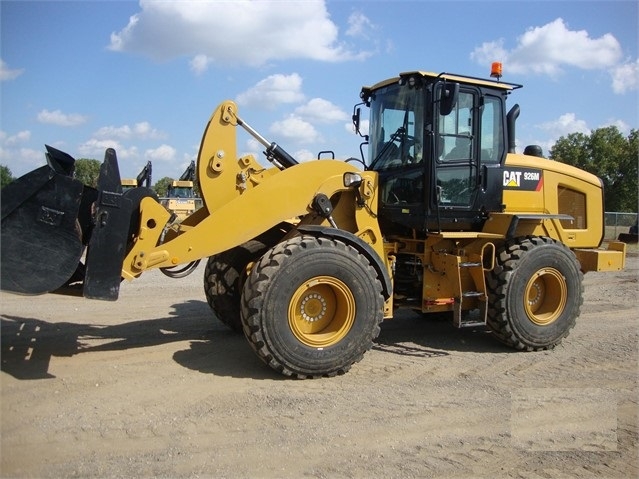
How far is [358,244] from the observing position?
211 inches

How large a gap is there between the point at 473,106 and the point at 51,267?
4587 mm

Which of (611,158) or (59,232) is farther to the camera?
(611,158)

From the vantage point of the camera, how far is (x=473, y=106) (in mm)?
6254

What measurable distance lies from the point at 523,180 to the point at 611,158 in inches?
1495

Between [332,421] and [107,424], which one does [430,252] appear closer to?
[332,421]

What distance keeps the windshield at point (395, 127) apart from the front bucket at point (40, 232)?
10.8 feet

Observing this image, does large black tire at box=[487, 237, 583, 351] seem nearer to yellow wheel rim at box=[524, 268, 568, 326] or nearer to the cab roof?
yellow wheel rim at box=[524, 268, 568, 326]

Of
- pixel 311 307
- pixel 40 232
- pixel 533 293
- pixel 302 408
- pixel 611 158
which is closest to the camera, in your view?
pixel 302 408

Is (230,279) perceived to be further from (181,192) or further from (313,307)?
(181,192)

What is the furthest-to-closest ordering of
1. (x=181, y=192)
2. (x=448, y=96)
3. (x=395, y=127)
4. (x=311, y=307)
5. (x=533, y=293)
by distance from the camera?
(x=181, y=192), (x=533, y=293), (x=395, y=127), (x=448, y=96), (x=311, y=307)

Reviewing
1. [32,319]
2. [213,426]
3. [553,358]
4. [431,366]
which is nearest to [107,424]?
[213,426]

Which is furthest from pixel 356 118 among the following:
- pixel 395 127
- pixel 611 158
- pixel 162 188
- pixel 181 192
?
pixel 162 188

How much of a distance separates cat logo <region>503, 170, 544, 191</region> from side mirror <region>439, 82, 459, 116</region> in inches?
49.7

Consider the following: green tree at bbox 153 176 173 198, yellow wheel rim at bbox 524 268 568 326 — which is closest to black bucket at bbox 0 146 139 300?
yellow wheel rim at bbox 524 268 568 326
